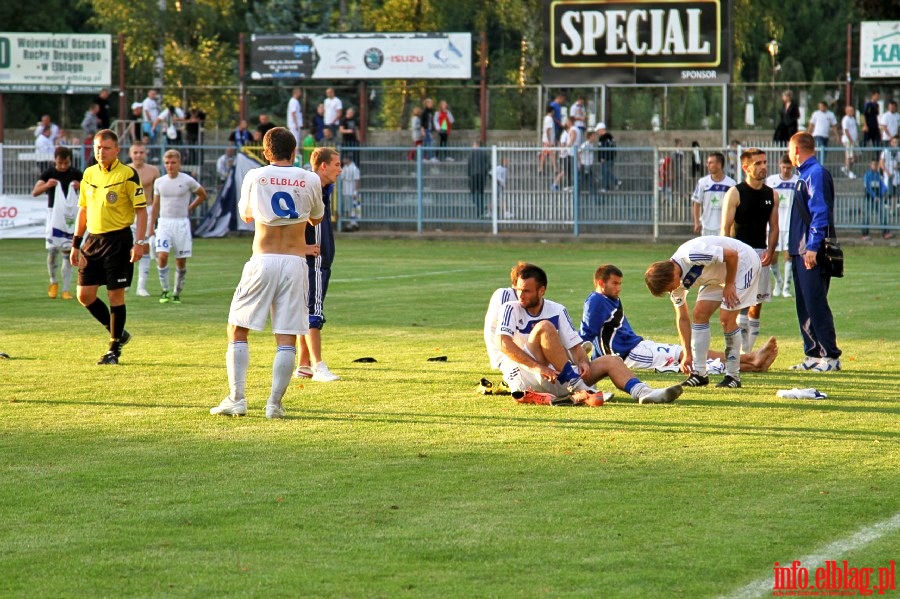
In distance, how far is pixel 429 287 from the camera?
21828mm

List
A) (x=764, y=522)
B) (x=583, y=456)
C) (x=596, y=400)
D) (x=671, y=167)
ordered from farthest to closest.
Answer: (x=671, y=167), (x=596, y=400), (x=583, y=456), (x=764, y=522)

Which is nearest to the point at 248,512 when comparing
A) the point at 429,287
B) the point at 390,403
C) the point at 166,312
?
the point at 390,403

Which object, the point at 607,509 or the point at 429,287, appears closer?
the point at 607,509

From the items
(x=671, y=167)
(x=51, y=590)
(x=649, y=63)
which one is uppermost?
(x=649, y=63)

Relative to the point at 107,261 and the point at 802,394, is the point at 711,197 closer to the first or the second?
the point at 802,394

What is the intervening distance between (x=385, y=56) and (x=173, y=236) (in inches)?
816

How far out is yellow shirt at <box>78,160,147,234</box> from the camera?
1341cm

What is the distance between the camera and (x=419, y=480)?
7938mm

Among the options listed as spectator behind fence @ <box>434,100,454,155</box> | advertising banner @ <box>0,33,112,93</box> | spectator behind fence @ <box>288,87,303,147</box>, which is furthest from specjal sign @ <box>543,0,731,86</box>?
advertising banner @ <box>0,33,112,93</box>

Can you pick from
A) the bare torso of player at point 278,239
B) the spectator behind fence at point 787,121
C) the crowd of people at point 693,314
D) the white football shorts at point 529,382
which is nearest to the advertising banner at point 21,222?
the spectator behind fence at point 787,121

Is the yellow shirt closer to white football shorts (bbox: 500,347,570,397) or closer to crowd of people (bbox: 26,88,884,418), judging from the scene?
crowd of people (bbox: 26,88,884,418)

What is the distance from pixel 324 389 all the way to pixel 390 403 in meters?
0.93

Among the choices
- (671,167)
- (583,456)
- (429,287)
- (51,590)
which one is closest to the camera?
(51,590)

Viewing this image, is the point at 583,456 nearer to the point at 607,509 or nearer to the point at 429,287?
the point at 607,509
